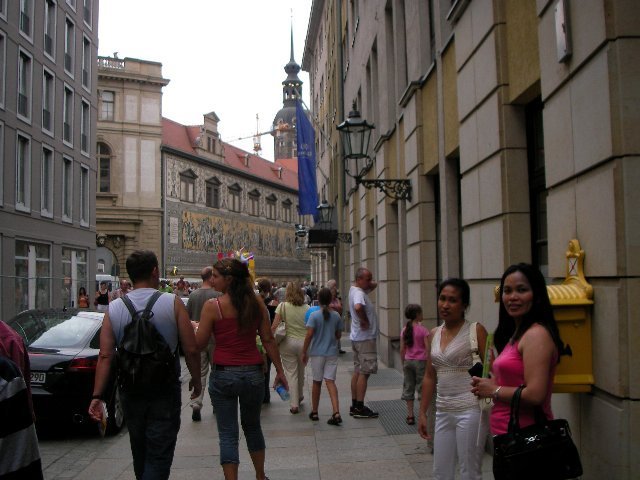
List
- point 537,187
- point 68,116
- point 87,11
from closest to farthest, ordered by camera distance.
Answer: point 537,187
point 68,116
point 87,11

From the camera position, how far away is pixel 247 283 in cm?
595

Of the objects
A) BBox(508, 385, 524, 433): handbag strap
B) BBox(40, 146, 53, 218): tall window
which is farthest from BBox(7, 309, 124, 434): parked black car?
BBox(40, 146, 53, 218): tall window

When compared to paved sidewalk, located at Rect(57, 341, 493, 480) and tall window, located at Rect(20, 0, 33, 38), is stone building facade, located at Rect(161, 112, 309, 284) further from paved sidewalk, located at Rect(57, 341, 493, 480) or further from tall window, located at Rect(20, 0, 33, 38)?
paved sidewalk, located at Rect(57, 341, 493, 480)

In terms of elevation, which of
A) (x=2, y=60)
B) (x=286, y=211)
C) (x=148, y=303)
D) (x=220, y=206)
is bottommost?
(x=148, y=303)

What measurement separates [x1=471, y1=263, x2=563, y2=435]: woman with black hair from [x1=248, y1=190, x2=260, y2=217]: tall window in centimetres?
6666

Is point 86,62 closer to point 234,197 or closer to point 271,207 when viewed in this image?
point 234,197

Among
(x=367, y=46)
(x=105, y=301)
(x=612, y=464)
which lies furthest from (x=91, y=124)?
(x=612, y=464)

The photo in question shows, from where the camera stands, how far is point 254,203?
7112cm

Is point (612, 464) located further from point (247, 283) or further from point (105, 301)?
point (105, 301)

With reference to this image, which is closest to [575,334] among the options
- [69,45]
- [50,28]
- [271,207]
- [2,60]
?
[2,60]

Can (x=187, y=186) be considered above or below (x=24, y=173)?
above

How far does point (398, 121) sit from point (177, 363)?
920 centimetres

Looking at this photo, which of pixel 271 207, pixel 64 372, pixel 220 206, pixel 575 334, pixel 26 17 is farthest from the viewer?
pixel 271 207

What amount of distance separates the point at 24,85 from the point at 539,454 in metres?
29.4
